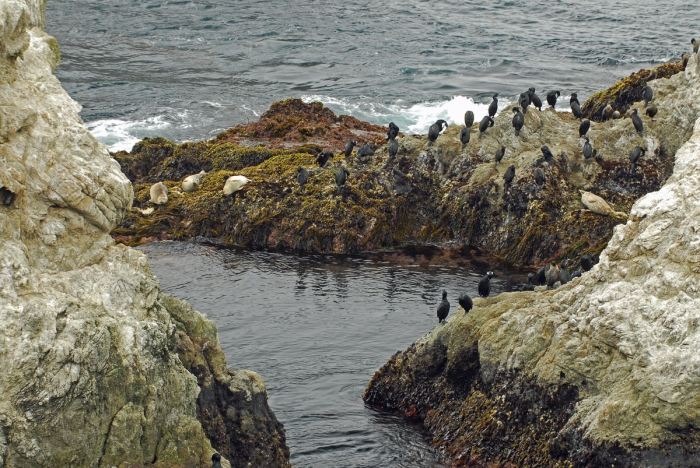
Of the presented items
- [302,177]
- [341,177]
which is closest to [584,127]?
[341,177]

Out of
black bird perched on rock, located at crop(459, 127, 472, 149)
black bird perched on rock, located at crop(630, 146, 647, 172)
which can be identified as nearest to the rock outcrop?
black bird perched on rock, located at crop(459, 127, 472, 149)

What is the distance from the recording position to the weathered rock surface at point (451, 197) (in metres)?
25.3

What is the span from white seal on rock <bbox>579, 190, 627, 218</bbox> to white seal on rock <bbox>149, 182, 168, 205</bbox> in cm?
1179

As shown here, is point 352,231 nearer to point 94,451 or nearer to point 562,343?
point 562,343

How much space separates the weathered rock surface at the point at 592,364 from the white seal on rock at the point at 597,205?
9.26m

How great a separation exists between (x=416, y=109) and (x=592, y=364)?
32499mm

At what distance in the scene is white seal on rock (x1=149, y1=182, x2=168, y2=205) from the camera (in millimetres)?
27438

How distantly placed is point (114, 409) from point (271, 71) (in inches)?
1572

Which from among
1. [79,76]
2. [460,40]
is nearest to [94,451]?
[79,76]

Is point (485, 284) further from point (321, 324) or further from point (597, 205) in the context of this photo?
point (597, 205)

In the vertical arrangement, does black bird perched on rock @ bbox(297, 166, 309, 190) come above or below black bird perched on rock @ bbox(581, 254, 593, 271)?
above

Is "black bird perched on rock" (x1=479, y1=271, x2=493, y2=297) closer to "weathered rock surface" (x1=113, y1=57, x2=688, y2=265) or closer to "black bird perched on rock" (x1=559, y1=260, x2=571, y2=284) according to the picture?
"black bird perched on rock" (x1=559, y1=260, x2=571, y2=284)

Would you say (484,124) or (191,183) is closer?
(484,124)

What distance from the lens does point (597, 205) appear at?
81.8 feet
